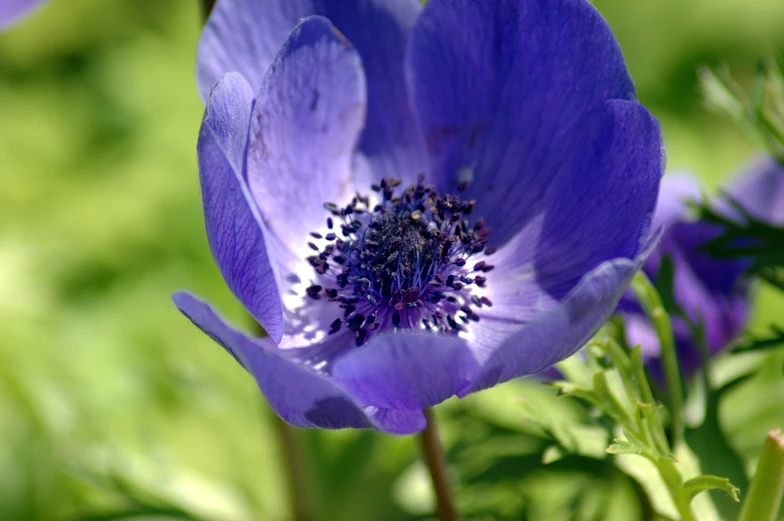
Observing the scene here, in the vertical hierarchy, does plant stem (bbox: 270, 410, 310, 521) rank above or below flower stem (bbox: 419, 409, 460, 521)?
below

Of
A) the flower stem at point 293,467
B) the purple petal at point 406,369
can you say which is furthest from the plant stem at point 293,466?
the purple petal at point 406,369

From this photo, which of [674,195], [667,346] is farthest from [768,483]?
[674,195]

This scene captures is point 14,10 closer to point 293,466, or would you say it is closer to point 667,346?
point 293,466

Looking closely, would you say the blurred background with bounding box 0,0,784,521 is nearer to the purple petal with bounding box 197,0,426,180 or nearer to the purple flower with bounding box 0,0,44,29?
the purple petal with bounding box 197,0,426,180

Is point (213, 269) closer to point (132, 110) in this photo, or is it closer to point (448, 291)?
point (132, 110)

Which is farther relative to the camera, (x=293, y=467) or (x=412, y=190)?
(x=293, y=467)

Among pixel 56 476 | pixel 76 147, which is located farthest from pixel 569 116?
pixel 76 147

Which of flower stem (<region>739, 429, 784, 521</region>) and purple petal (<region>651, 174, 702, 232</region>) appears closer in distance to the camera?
flower stem (<region>739, 429, 784, 521</region>)

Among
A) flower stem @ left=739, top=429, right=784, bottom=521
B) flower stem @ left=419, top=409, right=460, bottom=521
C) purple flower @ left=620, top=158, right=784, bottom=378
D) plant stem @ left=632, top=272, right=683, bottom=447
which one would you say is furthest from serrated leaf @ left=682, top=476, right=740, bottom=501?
purple flower @ left=620, top=158, right=784, bottom=378
